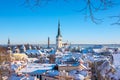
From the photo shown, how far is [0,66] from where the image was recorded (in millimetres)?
10562

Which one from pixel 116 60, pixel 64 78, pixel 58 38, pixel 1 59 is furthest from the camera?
pixel 58 38

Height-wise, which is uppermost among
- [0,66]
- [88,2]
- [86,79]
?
[88,2]

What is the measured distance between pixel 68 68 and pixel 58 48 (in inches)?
2098

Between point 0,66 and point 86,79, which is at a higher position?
point 0,66

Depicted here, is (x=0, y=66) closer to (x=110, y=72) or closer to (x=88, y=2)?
(x=110, y=72)

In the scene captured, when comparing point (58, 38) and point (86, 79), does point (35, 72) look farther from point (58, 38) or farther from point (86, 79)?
point (58, 38)

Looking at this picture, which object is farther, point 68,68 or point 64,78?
point 68,68

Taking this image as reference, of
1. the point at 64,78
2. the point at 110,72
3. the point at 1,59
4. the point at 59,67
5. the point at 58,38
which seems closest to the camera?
the point at 1,59

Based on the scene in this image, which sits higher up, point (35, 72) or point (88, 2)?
point (88, 2)

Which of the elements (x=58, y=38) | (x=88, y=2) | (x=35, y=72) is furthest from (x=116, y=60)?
(x=58, y=38)

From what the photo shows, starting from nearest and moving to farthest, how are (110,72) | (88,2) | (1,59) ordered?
(88,2) → (1,59) → (110,72)

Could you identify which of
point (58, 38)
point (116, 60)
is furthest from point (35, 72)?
point (58, 38)

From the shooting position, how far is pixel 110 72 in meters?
15.7

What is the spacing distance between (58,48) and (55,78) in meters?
62.1
